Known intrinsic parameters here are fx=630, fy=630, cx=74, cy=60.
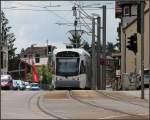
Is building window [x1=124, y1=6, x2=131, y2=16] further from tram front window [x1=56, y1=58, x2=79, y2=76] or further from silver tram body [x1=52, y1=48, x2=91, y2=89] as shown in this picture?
tram front window [x1=56, y1=58, x2=79, y2=76]

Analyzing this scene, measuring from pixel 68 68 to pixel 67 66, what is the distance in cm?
18

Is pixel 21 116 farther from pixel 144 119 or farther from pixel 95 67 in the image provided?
pixel 95 67

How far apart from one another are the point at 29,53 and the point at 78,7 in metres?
143

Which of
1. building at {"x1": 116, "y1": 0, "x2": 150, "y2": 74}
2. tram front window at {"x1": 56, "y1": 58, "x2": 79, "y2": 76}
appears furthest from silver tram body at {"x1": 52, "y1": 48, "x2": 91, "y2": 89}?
building at {"x1": 116, "y1": 0, "x2": 150, "y2": 74}

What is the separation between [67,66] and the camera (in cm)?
4891

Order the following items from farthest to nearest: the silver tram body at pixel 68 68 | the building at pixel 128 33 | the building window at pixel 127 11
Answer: the building window at pixel 127 11
the building at pixel 128 33
the silver tram body at pixel 68 68

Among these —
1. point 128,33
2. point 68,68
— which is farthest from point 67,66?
point 128,33

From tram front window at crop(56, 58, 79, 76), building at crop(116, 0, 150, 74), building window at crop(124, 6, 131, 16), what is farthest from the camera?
building window at crop(124, 6, 131, 16)

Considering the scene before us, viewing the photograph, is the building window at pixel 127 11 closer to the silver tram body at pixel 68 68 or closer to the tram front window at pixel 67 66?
the silver tram body at pixel 68 68

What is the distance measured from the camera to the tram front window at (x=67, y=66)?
48.7 meters

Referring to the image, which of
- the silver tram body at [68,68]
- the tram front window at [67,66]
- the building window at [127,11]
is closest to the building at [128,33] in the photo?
the building window at [127,11]

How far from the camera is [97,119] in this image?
1994cm

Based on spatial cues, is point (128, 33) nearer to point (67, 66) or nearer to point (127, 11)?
point (127, 11)

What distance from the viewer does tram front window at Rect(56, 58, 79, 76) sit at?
48.7 meters
